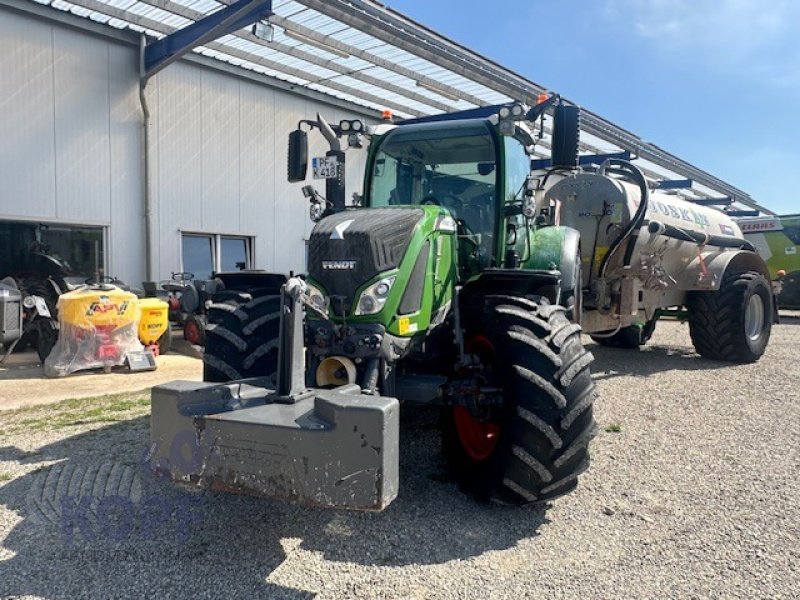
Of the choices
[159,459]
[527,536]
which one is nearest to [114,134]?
[159,459]

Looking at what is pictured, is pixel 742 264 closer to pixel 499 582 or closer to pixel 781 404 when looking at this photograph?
pixel 781 404

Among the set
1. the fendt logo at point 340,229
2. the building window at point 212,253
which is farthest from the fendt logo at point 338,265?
the building window at point 212,253

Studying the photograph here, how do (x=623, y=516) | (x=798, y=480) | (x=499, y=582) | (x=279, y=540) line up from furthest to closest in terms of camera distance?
(x=798, y=480) < (x=623, y=516) < (x=279, y=540) < (x=499, y=582)

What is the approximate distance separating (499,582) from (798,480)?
245 cm

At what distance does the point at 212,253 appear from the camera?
1136 centimetres

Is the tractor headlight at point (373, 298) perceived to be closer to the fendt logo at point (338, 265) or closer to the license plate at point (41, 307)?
the fendt logo at point (338, 265)

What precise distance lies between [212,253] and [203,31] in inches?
154

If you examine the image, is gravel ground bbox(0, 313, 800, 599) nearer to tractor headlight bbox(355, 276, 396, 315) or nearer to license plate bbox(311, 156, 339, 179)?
tractor headlight bbox(355, 276, 396, 315)

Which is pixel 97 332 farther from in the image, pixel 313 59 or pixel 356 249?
pixel 313 59

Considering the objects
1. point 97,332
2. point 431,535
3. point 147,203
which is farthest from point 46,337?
point 431,535

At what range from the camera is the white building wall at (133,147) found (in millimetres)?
8727

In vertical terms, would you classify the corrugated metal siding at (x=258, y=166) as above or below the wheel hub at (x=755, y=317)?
above

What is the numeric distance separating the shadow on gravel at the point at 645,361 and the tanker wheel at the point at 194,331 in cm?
559

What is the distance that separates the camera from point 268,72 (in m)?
11.7
